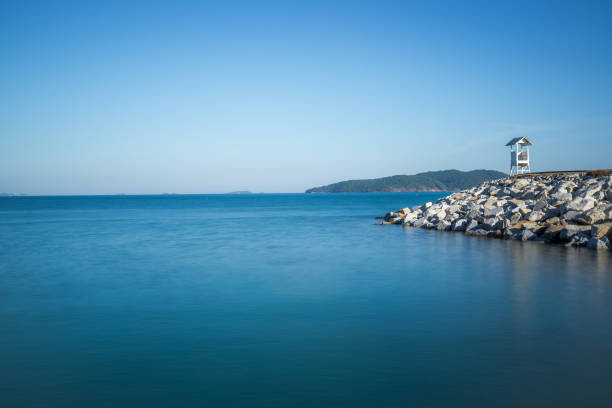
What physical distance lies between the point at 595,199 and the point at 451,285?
39.2ft

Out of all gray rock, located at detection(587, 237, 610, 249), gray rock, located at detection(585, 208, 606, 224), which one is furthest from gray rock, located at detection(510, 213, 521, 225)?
gray rock, located at detection(587, 237, 610, 249)

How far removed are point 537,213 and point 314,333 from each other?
54.6 ft

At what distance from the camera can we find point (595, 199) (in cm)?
1903

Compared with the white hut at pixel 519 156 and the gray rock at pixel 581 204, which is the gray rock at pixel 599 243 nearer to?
the gray rock at pixel 581 204

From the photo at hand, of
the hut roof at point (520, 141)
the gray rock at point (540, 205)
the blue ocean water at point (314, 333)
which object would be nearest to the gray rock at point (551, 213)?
the gray rock at point (540, 205)

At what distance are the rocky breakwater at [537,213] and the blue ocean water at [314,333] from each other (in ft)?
9.01

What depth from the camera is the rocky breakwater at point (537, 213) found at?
1714 centimetres

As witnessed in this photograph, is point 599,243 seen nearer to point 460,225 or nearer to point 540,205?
point 540,205

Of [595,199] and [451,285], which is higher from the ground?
[595,199]

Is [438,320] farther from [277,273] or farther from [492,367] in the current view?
[277,273]

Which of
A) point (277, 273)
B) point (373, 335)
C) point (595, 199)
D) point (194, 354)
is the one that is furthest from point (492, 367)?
point (595, 199)

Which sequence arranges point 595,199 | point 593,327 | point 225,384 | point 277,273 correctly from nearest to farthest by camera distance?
point 225,384 < point 593,327 < point 277,273 < point 595,199

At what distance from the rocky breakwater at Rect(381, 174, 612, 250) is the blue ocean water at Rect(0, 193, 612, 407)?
2746 mm

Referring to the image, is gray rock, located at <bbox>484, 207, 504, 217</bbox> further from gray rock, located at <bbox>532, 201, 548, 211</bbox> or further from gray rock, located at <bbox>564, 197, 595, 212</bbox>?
gray rock, located at <bbox>564, 197, 595, 212</bbox>
